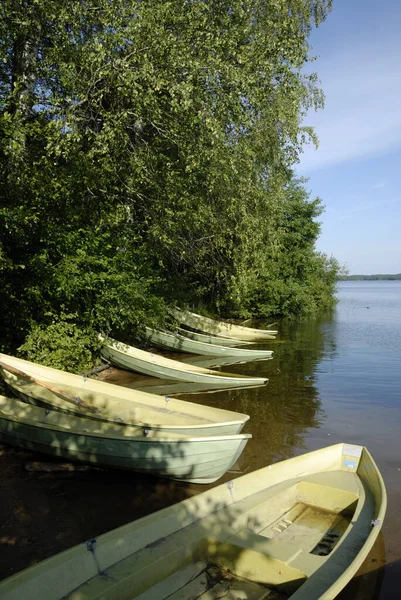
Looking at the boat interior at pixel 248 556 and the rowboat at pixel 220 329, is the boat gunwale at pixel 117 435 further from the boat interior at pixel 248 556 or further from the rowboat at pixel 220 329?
the rowboat at pixel 220 329

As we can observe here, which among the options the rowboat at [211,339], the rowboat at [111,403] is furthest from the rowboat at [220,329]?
the rowboat at [111,403]

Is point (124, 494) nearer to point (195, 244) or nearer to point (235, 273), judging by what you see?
point (195, 244)

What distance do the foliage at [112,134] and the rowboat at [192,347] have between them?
9.47ft

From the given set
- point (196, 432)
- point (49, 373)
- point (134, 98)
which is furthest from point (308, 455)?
point (134, 98)

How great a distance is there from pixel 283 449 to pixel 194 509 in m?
3.84

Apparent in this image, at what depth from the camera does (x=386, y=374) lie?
1445 centimetres

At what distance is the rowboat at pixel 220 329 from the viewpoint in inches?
811

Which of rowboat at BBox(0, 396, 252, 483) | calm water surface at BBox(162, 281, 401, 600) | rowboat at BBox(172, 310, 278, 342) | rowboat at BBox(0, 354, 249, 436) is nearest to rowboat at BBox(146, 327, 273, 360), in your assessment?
calm water surface at BBox(162, 281, 401, 600)

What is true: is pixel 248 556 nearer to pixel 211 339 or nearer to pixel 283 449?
pixel 283 449

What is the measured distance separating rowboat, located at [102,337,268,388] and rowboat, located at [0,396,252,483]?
546 centimetres

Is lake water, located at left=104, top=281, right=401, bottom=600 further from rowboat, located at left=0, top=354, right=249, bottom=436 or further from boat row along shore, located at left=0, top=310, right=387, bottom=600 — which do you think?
rowboat, located at left=0, top=354, right=249, bottom=436

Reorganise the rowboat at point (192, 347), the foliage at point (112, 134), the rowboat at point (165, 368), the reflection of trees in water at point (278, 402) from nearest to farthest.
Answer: the reflection of trees in water at point (278, 402) < the foliage at point (112, 134) < the rowboat at point (165, 368) < the rowboat at point (192, 347)

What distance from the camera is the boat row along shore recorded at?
146 inches

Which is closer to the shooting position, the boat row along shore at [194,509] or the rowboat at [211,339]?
the boat row along shore at [194,509]
